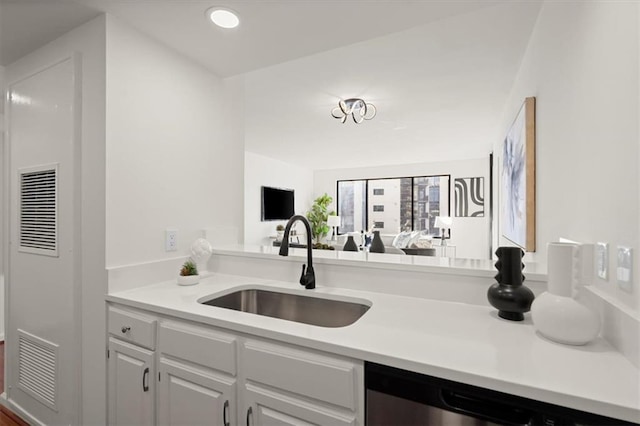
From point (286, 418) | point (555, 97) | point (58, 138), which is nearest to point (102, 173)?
point (58, 138)

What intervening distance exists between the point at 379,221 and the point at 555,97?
677 centimetres

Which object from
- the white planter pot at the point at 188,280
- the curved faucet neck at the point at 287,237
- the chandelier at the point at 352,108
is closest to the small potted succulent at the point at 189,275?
the white planter pot at the point at 188,280

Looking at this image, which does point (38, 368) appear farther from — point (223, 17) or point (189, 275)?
point (223, 17)

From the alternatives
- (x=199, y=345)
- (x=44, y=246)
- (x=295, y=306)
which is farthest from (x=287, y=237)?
(x=44, y=246)

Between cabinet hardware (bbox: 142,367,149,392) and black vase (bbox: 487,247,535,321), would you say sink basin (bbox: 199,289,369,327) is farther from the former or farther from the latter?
black vase (bbox: 487,247,535,321)

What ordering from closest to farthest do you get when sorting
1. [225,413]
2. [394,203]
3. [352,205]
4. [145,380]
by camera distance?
[225,413] → [145,380] → [394,203] → [352,205]

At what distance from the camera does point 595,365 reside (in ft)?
2.54

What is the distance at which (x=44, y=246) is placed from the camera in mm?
1748

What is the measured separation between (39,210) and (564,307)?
2562 mm

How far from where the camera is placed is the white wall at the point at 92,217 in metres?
1.52

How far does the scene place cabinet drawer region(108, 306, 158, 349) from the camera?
1.32 metres

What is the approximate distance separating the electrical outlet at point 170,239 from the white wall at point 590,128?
6.51ft

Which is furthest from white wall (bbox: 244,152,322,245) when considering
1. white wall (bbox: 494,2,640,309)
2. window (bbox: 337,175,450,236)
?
white wall (bbox: 494,2,640,309)

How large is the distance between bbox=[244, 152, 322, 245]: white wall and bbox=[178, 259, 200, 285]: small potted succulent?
4182mm
